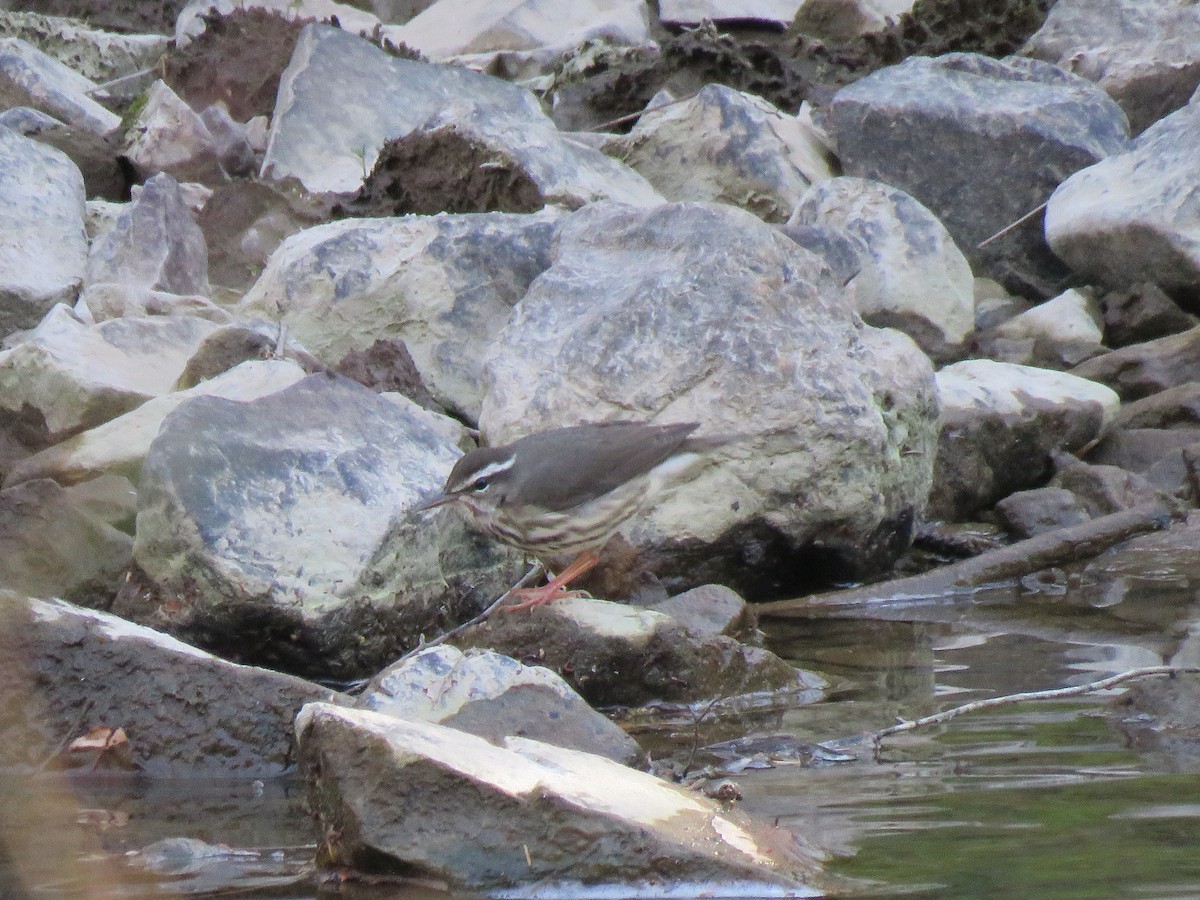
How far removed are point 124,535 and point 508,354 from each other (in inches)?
84.8

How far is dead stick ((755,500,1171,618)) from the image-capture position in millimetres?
8023

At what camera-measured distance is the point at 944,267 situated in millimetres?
11070

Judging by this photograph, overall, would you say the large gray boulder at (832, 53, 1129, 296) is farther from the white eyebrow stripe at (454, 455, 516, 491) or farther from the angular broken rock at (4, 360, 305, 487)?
the white eyebrow stripe at (454, 455, 516, 491)

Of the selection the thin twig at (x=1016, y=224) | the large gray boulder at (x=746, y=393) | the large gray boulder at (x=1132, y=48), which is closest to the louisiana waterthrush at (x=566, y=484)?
the large gray boulder at (x=746, y=393)

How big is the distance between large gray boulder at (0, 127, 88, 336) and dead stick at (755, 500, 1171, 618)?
4984mm

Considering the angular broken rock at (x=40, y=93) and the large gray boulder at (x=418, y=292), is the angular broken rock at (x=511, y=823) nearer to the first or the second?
the large gray boulder at (x=418, y=292)

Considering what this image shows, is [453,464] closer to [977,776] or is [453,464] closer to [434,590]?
[434,590]

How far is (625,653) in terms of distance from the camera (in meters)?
6.42

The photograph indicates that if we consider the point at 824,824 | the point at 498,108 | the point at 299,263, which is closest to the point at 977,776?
the point at 824,824

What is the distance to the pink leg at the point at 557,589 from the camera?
6.64 m

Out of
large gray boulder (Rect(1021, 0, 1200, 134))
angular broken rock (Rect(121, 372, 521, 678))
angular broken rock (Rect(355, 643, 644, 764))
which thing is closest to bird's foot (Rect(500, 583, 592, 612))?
angular broken rock (Rect(121, 372, 521, 678))

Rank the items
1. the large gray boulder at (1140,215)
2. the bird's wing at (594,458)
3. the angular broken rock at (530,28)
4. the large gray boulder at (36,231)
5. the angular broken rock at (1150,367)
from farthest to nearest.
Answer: the angular broken rock at (530,28)
the large gray boulder at (1140,215)
the angular broken rock at (1150,367)
the large gray boulder at (36,231)
the bird's wing at (594,458)

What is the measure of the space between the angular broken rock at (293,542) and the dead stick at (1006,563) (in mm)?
1643

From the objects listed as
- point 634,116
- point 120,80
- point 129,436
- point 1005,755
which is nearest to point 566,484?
point 129,436
